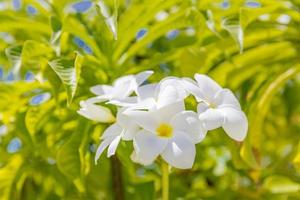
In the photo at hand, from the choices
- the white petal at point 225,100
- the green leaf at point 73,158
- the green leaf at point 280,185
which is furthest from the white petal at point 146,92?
the green leaf at point 280,185

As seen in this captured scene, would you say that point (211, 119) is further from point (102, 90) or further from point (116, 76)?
point (116, 76)

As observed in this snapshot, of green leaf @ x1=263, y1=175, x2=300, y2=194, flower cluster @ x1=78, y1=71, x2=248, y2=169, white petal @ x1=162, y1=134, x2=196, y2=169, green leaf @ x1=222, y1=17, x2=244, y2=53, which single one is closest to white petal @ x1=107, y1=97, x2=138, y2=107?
flower cluster @ x1=78, y1=71, x2=248, y2=169

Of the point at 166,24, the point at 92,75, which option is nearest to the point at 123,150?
the point at 92,75

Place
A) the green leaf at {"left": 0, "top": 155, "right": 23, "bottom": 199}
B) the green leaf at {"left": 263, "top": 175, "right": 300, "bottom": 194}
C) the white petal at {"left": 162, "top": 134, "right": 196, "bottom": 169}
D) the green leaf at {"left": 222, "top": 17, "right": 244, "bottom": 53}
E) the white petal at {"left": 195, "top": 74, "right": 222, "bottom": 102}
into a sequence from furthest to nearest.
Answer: the green leaf at {"left": 263, "top": 175, "right": 300, "bottom": 194}, the green leaf at {"left": 0, "top": 155, "right": 23, "bottom": 199}, the green leaf at {"left": 222, "top": 17, "right": 244, "bottom": 53}, the white petal at {"left": 195, "top": 74, "right": 222, "bottom": 102}, the white petal at {"left": 162, "top": 134, "right": 196, "bottom": 169}

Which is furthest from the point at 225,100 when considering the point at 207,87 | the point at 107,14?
the point at 107,14

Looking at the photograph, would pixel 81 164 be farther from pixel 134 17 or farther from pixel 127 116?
pixel 134 17

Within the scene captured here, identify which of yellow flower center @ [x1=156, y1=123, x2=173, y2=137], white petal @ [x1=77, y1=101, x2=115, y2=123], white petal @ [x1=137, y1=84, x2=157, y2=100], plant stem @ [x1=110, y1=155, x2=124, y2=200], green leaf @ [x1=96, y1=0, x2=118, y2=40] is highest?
green leaf @ [x1=96, y1=0, x2=118, y2=40]

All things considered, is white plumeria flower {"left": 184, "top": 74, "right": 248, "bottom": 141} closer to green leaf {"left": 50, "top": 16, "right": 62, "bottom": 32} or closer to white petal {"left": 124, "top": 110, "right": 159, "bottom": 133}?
white petal {"left": 124, "top": 110, "right": 159, "bottom": 133}
